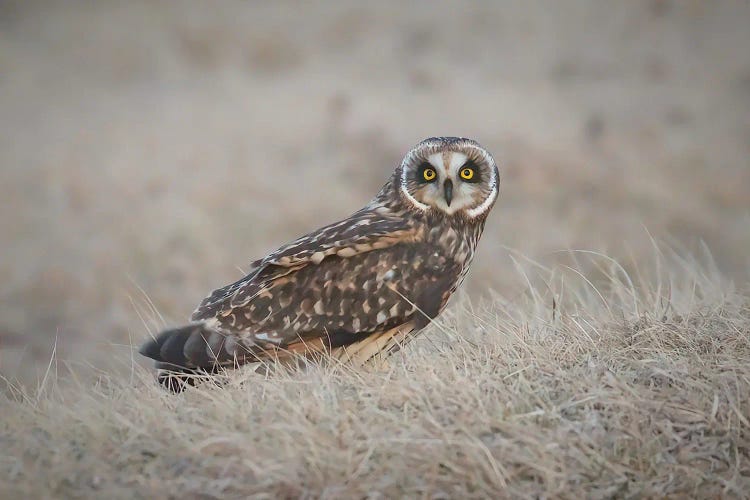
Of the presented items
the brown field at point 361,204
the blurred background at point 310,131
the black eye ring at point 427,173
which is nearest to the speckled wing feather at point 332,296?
the brown field at point 361,204

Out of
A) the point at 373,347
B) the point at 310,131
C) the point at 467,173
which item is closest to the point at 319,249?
the point at 373,347

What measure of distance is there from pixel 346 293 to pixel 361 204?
9803 mm

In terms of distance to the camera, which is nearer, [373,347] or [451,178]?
[373,347]

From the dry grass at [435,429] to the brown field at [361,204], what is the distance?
16 mm

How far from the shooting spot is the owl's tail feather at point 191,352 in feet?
16.3

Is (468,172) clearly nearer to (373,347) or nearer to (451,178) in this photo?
(451,178)

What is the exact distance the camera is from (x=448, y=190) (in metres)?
5.26

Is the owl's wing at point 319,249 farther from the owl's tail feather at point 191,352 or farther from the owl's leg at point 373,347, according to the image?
the owl's leg at point 373,347

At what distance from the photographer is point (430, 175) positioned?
17.7 feet

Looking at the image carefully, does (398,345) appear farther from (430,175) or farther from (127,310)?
(127,310)

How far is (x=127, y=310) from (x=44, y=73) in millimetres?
12758

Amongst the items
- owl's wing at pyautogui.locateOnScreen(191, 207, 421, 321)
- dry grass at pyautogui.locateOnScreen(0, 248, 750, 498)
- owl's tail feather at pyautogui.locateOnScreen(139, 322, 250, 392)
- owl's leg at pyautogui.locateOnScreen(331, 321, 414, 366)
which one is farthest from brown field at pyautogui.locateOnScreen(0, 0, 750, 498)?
owl's wing at pyautogui.locateOnScreen(191, 207, 421, 321)

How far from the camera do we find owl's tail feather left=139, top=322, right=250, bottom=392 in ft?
16.3

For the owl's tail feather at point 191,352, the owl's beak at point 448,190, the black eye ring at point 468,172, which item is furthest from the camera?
the black eye ring at point 468,172
